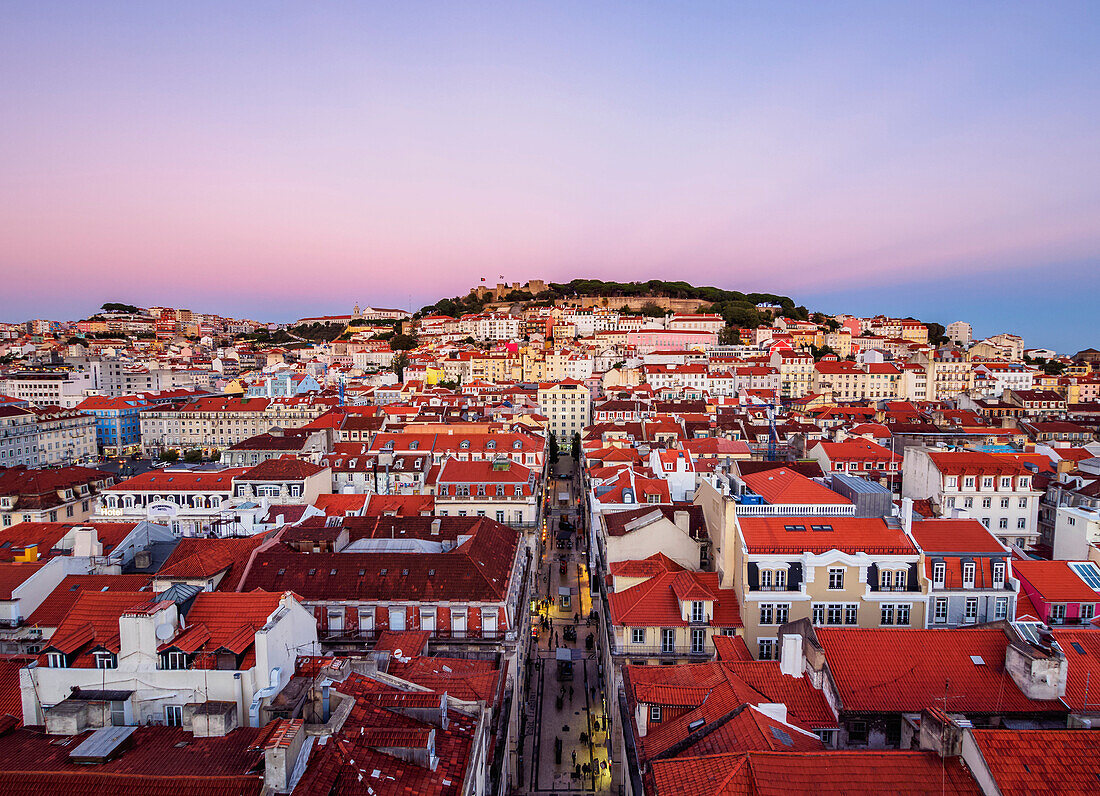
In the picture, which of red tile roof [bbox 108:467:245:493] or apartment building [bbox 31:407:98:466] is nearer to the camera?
red tile roof [bbox 108:467:245:493]

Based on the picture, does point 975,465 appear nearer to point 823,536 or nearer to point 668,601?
point 823,536

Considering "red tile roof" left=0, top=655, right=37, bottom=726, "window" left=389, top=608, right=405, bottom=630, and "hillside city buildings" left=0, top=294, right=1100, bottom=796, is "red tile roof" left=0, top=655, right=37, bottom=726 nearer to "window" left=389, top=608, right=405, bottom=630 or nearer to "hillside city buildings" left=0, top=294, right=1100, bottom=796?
"hillside city buildings" left=0, top=294, right=1100, bottom=796

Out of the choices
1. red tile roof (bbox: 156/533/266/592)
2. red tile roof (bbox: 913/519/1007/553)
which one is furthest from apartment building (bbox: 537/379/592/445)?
red tile roof (bbox: 913/519/1007/553)

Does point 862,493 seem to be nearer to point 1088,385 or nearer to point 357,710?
point 357,710

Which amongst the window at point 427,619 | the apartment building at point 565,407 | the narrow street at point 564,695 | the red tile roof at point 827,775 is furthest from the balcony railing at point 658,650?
the apartment building at point 565,407

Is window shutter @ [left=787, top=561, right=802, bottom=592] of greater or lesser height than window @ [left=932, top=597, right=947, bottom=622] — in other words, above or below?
above

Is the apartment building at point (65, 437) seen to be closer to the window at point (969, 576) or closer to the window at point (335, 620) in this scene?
the window at point (335, 620)
